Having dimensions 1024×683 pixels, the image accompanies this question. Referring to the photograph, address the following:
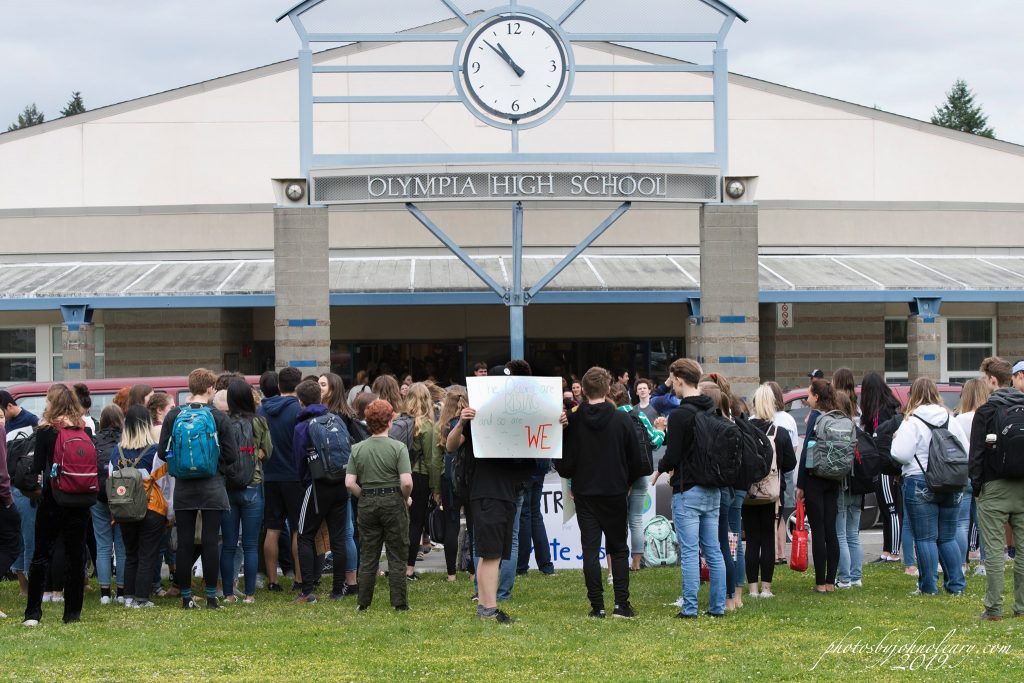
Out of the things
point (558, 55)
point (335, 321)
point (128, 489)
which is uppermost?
point (558, 55)

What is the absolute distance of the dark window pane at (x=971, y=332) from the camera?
2492 cm

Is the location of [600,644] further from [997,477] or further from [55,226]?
[55,226]

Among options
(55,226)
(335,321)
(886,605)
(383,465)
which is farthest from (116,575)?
(55,226)

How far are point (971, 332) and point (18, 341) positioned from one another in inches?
728

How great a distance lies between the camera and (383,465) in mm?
9578

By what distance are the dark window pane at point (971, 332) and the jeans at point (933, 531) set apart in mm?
15481

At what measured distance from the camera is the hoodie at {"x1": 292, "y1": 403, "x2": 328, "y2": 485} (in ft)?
33.7

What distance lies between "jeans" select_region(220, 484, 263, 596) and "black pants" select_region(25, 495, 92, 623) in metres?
1.18

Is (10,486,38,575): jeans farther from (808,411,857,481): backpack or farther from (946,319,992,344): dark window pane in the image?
(946,319,992,344): dark window pane

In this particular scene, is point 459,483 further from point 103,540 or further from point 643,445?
point 103,540

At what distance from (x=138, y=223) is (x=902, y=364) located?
1514 cm

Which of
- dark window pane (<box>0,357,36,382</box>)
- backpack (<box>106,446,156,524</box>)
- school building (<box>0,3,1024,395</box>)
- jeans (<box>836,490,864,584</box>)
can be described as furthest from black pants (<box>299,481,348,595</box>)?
dark window pane (<box>0,357,36,382</box>)

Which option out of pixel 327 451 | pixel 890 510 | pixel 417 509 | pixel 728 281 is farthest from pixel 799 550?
pixel 728 281

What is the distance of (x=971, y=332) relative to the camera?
25016 millimetres
